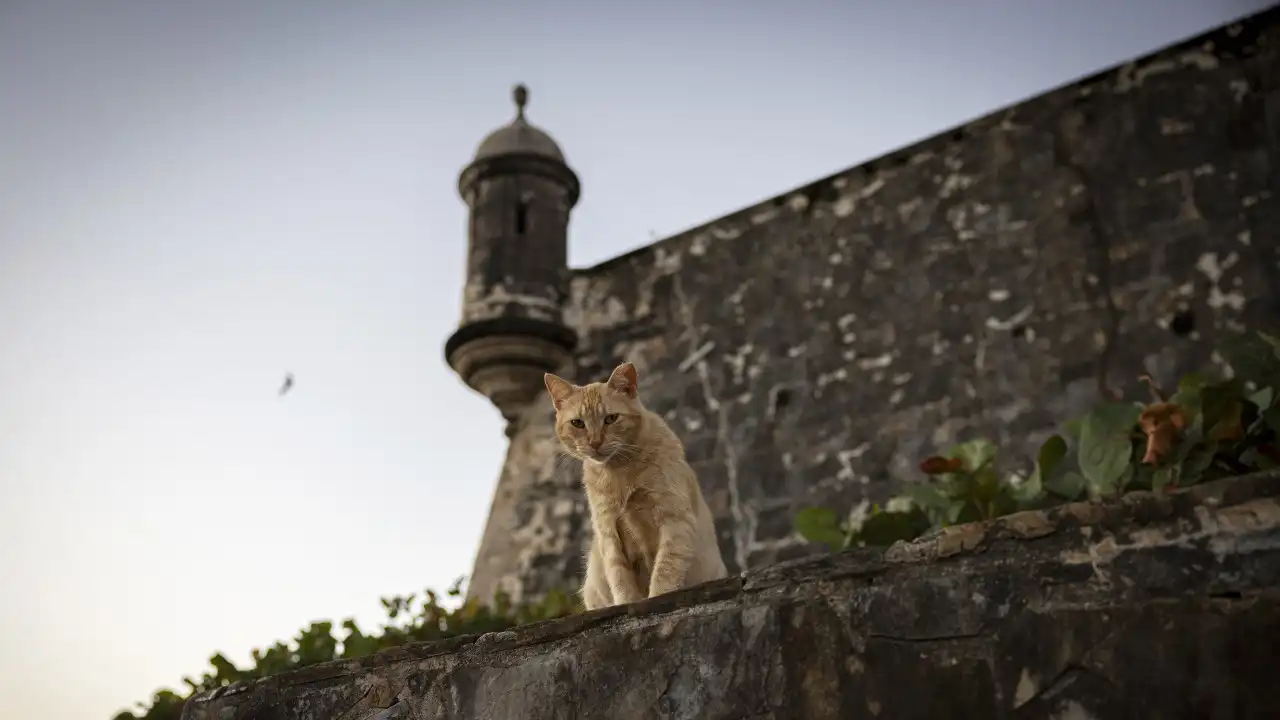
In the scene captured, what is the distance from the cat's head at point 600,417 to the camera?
345 cm

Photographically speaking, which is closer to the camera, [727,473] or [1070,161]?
[1070,161]

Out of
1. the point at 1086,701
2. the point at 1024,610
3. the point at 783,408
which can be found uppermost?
the point at 783,408

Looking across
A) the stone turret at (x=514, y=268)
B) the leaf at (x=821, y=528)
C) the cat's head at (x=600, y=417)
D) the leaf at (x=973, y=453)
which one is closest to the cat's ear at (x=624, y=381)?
the cat's head at (x=600, y=417)

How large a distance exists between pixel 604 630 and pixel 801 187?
6666 mm

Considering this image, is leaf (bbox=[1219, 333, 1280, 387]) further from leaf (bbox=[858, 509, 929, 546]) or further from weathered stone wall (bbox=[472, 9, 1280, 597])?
weathered stone wall (bbox=[472, 9, 1280, 597])

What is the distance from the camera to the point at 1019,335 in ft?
24.3

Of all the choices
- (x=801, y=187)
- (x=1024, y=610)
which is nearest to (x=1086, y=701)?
(x=1024, y=610)

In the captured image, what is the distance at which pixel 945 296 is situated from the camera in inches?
308

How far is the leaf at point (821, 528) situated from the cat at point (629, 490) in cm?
188

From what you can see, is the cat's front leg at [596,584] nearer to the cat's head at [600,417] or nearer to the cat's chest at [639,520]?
the cat's chest at [639,520]

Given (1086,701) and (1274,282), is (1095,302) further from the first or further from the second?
(1086,701)

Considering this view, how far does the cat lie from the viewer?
11.1 ft

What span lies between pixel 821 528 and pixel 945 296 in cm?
296

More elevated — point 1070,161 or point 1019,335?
point 1070,161
